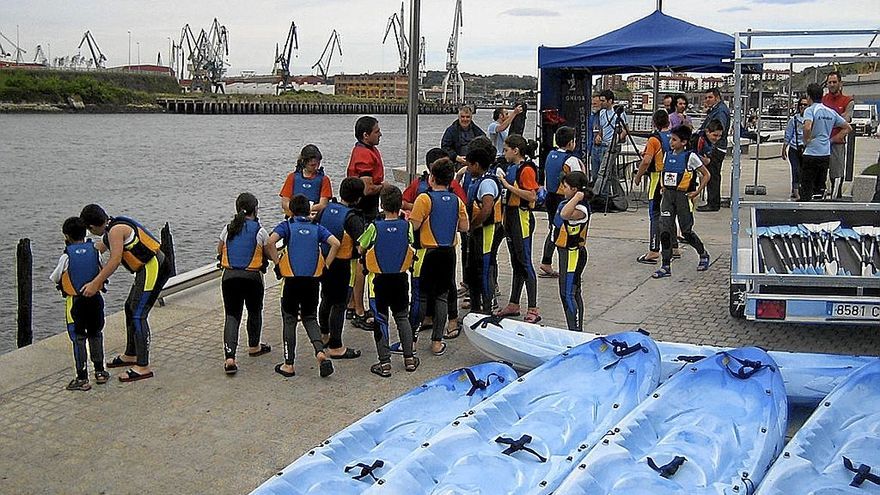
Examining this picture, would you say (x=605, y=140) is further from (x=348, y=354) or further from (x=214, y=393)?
(x=214, y=393)

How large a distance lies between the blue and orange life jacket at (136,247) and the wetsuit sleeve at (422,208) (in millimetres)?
2163

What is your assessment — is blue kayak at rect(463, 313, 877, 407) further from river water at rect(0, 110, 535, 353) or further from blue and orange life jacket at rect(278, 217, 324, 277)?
river water at rect(0, 110, 535, 353)

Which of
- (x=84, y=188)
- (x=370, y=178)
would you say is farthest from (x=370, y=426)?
(x=84, y=188)

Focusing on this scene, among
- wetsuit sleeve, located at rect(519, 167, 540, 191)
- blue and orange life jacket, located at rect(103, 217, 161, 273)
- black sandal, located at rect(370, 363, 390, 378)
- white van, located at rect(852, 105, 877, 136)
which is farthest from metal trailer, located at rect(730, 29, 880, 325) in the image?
white van, located at rect(852, 105, 877, 136)

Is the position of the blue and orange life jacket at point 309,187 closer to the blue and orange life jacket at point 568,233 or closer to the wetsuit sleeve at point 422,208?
the wetsuit sleeve at point 422,208

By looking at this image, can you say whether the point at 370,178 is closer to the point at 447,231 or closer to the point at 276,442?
the point at 447,231

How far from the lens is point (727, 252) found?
11.5m

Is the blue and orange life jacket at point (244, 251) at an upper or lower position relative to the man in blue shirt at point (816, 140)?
lower

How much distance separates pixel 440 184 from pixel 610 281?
3549 millimetres

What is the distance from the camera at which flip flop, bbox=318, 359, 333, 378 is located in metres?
7.05

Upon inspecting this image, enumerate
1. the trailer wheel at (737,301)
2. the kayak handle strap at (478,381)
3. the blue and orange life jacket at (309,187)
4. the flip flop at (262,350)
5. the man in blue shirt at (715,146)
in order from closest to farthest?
the kayak handle strap at (478,381)
the flip flop at (262,350)
the trailer wheel at (737,301)
the blue and orange life jacket at (309,187)
the man in blue shirt at (715,146)

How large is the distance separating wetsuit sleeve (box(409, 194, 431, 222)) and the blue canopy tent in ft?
24.5

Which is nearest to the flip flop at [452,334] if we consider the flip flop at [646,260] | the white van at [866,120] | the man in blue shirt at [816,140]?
the flip flop at [646,260]

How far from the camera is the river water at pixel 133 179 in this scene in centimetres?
1969
